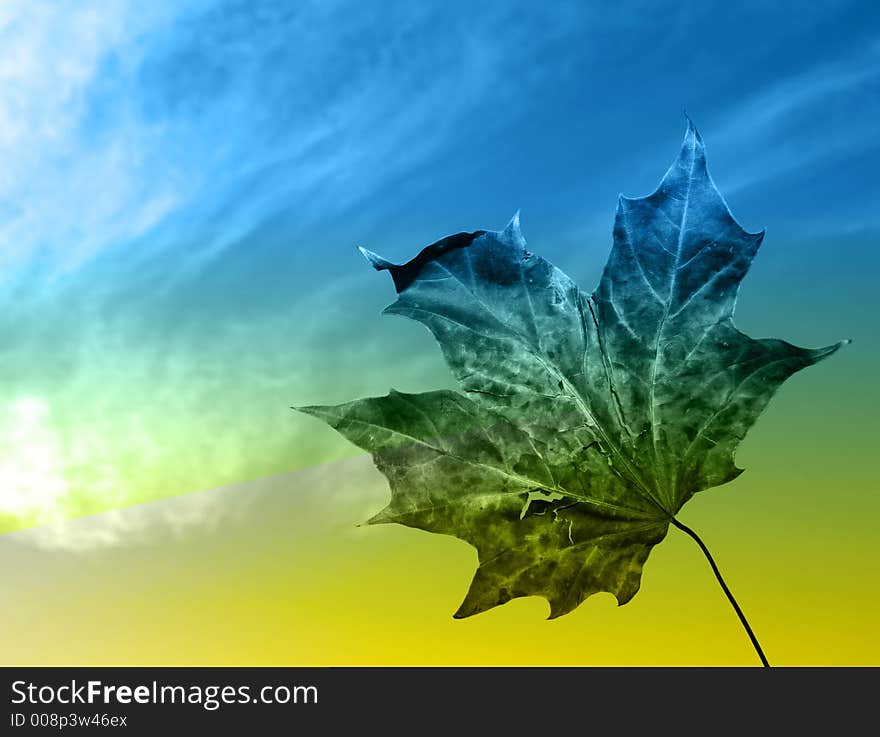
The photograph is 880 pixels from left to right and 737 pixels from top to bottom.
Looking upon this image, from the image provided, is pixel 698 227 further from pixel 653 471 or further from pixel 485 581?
pixel 485 581

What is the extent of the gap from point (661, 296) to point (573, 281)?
0.16 meters

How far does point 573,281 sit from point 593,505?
408mm

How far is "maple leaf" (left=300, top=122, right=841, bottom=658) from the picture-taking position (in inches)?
55.1

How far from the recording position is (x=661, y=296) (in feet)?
4.66

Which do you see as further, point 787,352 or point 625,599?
point 625,599

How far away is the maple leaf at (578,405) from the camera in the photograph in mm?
1398

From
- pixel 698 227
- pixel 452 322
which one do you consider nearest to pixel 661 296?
pixel 698 227

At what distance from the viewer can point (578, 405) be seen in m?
1.41
